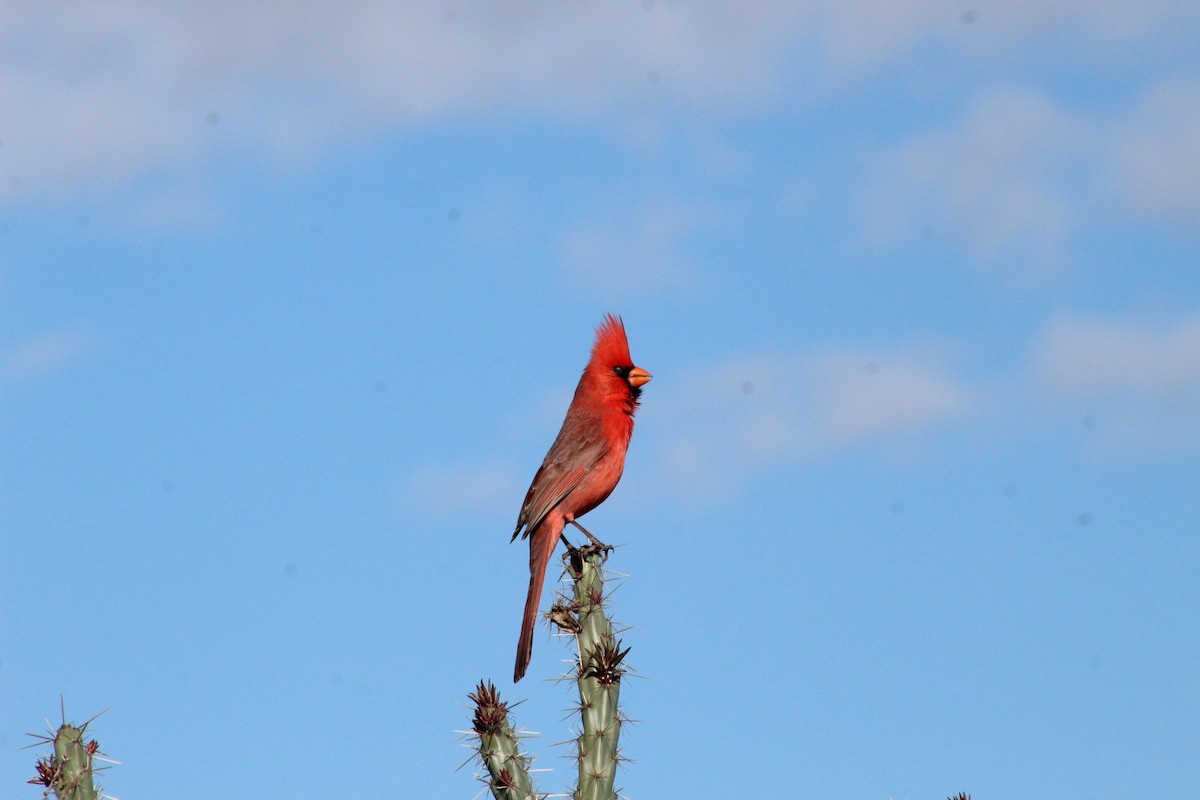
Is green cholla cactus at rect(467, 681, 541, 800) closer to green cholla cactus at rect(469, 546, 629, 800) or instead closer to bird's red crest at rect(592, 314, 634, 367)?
green cholla cactus at rect(469, 546, 629, 800)

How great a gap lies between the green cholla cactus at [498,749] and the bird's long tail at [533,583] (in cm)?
154

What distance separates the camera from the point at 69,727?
5.32 metres

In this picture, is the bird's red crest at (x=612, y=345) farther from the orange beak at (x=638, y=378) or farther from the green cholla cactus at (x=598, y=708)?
the green cholla cactus at (x=598, y=708)

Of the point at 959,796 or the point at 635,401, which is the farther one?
the point at 635,401

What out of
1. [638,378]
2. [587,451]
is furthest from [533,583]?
[638,378]

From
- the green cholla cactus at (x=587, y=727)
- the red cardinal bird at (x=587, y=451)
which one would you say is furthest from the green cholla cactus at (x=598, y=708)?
the red cardinal bird at (x=587, y=451)

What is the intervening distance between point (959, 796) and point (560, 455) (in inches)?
154

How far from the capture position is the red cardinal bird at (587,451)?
800 cm

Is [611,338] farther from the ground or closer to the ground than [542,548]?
farther from the ground

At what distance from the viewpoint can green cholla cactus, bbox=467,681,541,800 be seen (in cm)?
522

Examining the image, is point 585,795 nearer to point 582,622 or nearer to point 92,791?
point 582,622

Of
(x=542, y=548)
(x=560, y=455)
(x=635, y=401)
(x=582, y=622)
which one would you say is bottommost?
(x=582, y=622)

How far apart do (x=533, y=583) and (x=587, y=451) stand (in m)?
1.06

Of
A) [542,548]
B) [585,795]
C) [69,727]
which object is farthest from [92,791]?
[542,548]
